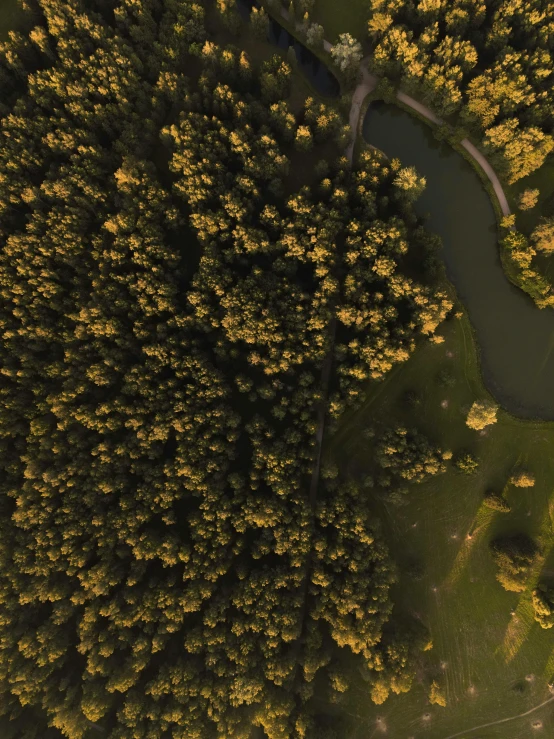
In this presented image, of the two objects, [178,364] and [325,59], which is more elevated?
[325,59]

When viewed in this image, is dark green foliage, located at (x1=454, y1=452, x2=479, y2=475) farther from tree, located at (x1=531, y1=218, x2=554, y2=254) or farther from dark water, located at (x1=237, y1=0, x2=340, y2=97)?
dark water, located at (x1=237, y1=0, x2=340, y2=97)

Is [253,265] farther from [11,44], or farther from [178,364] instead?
[11,44]

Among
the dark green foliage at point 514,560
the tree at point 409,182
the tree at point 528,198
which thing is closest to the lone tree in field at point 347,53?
the tree at point 409,182

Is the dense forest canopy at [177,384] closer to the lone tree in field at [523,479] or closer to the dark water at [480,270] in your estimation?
the dark water at [480,270]

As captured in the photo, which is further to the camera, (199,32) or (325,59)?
(325,59)

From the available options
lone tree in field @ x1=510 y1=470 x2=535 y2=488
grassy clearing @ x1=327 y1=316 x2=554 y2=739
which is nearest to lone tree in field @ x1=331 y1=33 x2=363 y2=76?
grassy clearing @ x1=327 y1=316 x2=554 y2=739

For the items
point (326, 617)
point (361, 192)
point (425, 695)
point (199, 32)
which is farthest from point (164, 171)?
point (425, 695)
